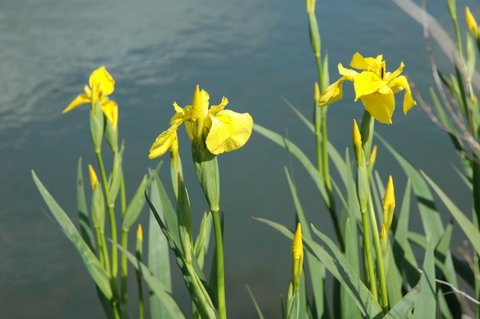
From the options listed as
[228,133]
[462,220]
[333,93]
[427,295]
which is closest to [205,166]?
[228,133]

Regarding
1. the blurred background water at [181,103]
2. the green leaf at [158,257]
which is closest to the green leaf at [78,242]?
the green leaf at [158,257]

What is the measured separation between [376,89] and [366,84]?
2cm

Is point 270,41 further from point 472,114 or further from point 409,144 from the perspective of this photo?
point 472,114

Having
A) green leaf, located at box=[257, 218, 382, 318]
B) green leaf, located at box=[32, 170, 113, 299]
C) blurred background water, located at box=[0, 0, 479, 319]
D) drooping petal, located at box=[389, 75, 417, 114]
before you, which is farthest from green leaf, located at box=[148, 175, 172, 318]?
blurred background water, located at box=[0, 0, 479, 319]

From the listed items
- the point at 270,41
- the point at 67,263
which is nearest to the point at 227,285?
the point at 67,263

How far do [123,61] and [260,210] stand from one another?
105 cm

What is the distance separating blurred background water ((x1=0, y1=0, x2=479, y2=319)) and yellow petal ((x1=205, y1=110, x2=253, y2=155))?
1170 mm

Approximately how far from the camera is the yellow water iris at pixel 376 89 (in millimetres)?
649

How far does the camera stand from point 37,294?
67.7 inches

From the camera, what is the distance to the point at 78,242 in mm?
894

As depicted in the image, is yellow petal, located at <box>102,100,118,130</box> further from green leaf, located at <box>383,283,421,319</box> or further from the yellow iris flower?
green leaf, located at <box>383,283,421,319</box>

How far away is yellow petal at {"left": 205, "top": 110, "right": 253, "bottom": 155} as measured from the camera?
575 millimetres

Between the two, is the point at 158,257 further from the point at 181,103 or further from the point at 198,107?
the point at 181,103

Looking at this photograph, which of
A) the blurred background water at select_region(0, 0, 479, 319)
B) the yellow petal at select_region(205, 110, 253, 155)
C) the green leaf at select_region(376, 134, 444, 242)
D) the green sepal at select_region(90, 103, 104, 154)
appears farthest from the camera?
the blurred background water at select_region(0, 0, 479, 319)
